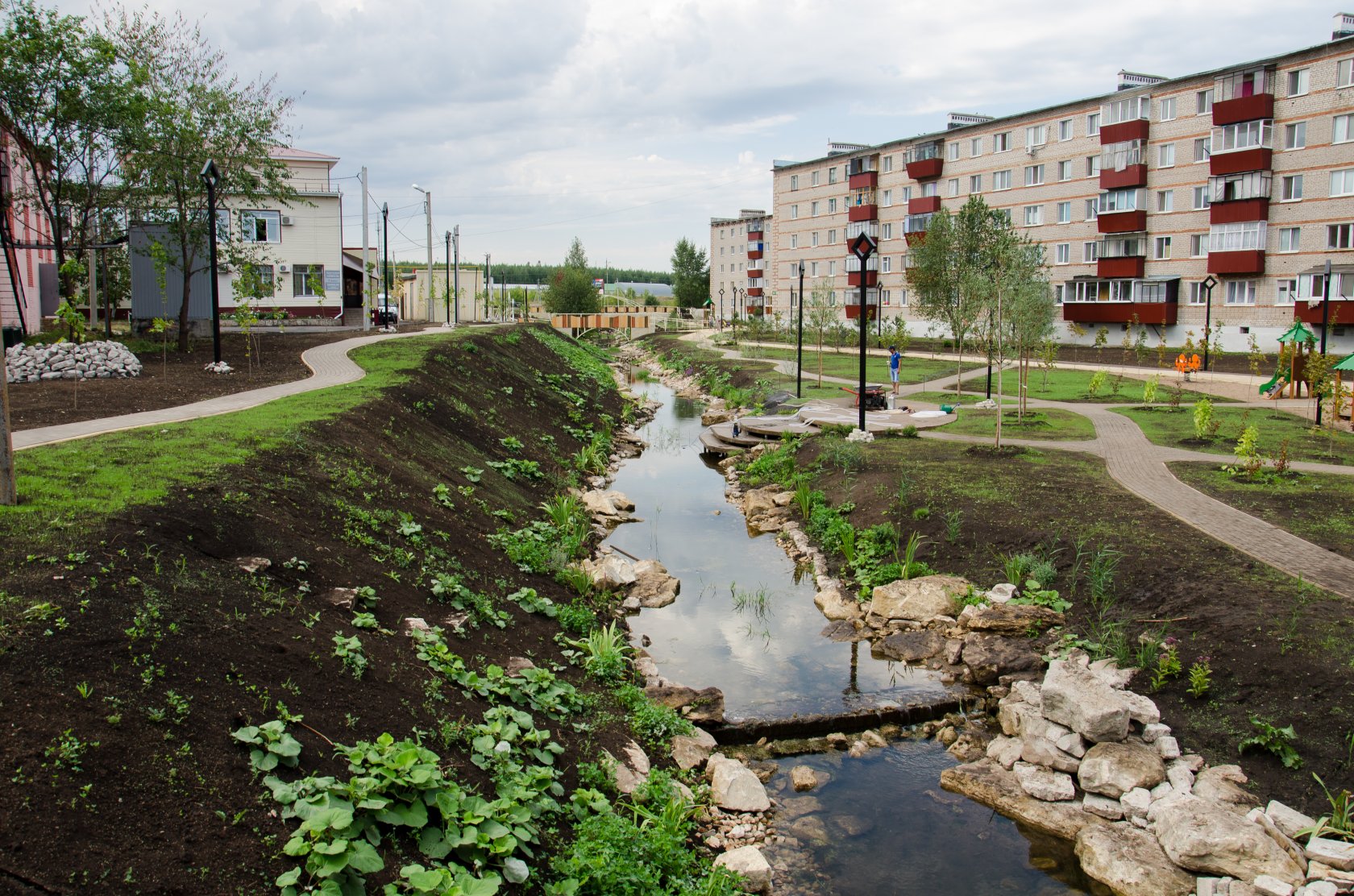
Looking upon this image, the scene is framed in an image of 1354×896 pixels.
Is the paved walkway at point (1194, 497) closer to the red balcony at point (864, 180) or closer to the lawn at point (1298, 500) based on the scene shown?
the lawn at point (1298, 500)

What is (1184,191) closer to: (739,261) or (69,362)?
(69,362)

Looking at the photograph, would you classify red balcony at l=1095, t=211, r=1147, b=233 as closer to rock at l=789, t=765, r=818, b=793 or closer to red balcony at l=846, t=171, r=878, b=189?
red balcony at l=846, t=171, r=878, b=189

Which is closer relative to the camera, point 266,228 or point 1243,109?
point 266,228

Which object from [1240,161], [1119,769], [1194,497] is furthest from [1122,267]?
[1119,769]

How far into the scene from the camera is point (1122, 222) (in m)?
52.3

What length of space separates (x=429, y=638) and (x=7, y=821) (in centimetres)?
412

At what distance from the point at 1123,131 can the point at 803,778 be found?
174 ft

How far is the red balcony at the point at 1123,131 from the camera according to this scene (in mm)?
51219

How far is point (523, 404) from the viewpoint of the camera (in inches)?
1030

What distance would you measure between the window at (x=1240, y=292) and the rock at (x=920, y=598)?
1668 inches

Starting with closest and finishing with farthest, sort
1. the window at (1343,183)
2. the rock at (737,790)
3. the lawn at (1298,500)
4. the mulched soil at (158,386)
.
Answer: the rock at (737,790) → the lawn at (1298,500) → the mulched soil at (158,386) → the window at (1343,183)

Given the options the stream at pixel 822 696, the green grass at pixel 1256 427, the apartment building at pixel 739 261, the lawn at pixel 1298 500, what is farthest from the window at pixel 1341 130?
the apartment building at pixel 739 261

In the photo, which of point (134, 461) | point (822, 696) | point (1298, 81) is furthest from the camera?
point (1298, 81)

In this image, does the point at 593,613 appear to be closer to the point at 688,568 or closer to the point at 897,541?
the point at 688,568
